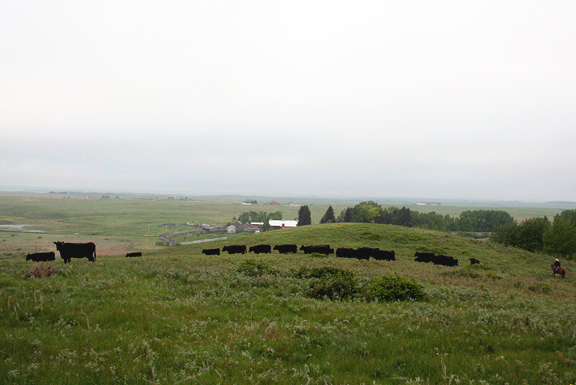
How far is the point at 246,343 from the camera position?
6.43 metres

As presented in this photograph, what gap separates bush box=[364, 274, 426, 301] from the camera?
1219cm

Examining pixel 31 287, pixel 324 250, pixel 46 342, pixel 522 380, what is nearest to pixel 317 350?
pixel 522 380

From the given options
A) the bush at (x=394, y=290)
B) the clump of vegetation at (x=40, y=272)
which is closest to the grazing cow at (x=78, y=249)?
the clump of vegetation at (x=40, y=272)

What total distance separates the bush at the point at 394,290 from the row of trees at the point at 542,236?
6424cm

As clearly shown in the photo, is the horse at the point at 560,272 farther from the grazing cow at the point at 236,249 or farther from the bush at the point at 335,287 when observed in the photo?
the grazing cow at the point at 236,249

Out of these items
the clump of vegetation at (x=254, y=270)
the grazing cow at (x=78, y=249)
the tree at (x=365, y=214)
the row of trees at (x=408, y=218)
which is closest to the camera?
the clump of vegetation at (x=254, y=270)

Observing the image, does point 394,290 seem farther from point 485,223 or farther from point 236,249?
point 485,223

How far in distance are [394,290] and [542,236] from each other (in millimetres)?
72224

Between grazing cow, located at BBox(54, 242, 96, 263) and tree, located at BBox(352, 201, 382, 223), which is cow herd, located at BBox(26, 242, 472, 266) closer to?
grazing cow, located at BBox(54, 242, 96, 263)

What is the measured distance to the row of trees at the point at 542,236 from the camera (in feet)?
184

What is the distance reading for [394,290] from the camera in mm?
12422

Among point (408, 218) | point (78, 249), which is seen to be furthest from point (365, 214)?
point (78, 249)

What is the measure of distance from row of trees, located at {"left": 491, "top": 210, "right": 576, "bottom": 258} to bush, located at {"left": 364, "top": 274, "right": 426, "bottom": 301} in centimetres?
6424

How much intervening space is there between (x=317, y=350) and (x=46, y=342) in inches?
222
